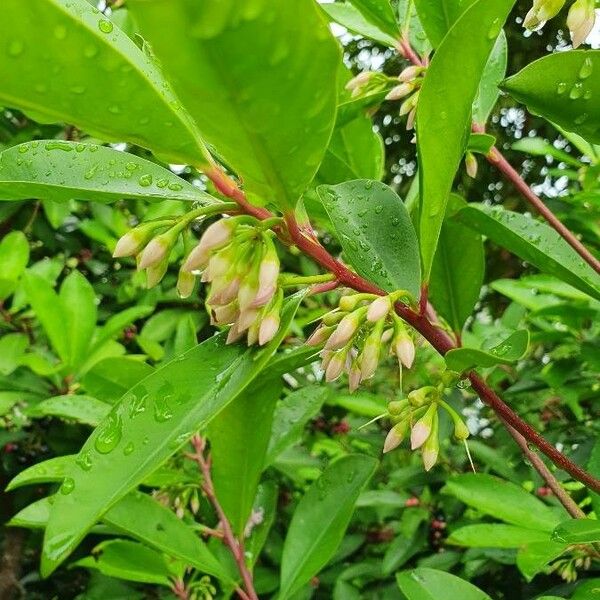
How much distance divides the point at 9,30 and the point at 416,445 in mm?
534

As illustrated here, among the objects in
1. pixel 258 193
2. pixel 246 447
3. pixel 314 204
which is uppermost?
pixel 258 193

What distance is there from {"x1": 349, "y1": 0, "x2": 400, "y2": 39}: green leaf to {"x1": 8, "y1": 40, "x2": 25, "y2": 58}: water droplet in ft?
2.19

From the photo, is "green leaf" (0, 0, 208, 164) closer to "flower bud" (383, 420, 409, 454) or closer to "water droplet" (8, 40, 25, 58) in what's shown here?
"water droplet" (8, 40, 25, 58)

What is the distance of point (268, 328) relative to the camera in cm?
66

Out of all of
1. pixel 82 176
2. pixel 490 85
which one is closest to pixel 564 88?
pixel 82 176

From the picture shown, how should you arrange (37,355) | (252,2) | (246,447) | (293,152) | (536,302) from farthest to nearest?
(536,302)
(37,355)
(246,447)
(293,152)
(252,2)

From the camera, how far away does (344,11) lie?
4.43 ft

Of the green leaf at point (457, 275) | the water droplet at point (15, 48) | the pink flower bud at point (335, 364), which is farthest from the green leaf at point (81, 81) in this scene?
the green leaf at point (457, 275)

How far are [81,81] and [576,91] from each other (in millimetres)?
409

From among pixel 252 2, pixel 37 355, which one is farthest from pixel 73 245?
pixel 252 2

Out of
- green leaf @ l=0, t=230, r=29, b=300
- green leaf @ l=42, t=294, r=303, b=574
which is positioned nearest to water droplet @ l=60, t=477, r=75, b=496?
green leaf @ l=42, t=294, r=303, b=574

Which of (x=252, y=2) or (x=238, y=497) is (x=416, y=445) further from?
(x=252, y=2)

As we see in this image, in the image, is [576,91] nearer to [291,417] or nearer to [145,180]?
[145,180]

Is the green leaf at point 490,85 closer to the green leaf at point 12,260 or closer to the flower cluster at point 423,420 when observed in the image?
the flower cluster at point 423,420
